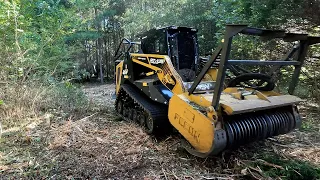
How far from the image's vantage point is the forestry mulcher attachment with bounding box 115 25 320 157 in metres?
3.45

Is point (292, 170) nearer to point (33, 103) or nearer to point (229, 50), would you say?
point (229, 50)

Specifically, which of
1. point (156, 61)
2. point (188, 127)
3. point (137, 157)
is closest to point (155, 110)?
point (156, 61)

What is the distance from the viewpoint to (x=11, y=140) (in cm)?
462

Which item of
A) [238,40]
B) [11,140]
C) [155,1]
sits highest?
[155,1]

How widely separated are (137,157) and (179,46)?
2421mm

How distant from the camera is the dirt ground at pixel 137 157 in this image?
342 cm

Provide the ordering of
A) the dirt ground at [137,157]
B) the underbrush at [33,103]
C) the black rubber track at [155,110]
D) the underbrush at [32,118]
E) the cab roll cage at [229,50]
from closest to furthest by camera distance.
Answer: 1. the cab roll cage at [229,50]
2. the dirt ground at [137,157]
3. the underbrush at [32,118]
4. the black rubber track at [155,110]
5. the underbrush at [33,103]

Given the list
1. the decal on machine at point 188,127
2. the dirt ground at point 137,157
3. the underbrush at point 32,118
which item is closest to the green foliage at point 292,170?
the dirt ground at point 137,157

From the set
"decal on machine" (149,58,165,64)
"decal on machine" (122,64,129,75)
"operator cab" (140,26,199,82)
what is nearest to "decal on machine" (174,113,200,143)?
"decal on machine" (149,58,165,64)

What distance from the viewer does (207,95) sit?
420 cm

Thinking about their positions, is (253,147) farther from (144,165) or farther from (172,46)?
(172,46)

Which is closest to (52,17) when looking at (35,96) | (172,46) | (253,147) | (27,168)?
(35,96)

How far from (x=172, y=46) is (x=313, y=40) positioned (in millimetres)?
2381

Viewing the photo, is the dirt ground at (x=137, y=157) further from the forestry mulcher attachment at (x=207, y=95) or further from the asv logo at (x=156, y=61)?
the asv logo at (x=156, y=61)
